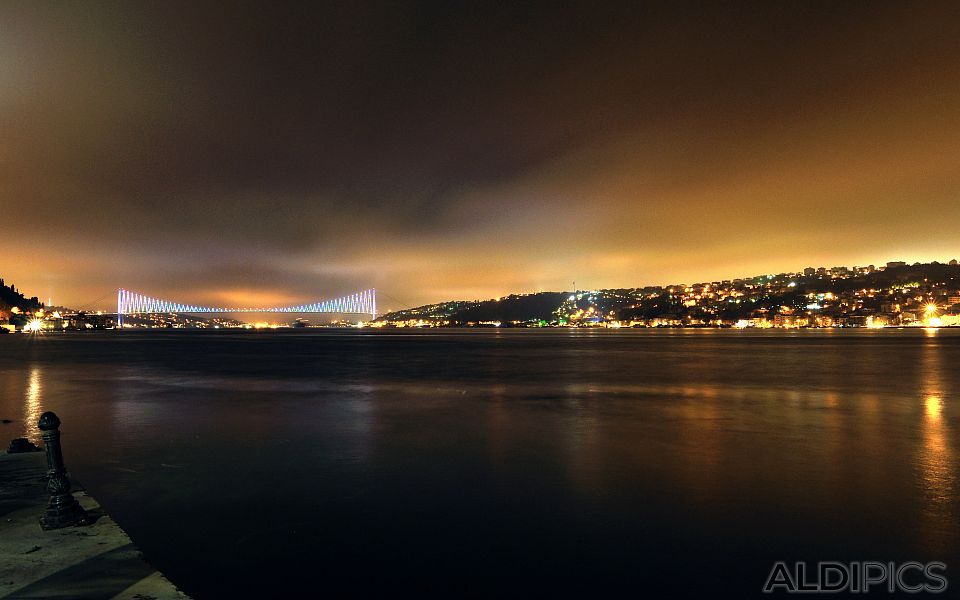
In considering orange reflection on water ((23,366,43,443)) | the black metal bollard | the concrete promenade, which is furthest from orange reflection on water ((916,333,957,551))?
orange reflection on water ((23,366,43,443))

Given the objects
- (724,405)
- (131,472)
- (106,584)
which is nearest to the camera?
(106,584)

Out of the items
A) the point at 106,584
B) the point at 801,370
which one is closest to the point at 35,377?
the point at 106,584

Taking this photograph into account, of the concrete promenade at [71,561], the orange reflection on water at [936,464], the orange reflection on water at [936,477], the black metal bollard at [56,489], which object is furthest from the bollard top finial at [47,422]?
the orange reflection on water at [936,464]

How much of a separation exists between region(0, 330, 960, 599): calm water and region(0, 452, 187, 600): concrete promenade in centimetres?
40

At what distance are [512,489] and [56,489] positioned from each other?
5283mm

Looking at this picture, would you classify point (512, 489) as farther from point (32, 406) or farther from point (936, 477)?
point (32, 406)

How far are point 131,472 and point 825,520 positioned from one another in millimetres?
9681

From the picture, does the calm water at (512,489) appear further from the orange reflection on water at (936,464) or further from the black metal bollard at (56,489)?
the black metal bollard at (56,489)

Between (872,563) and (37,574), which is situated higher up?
(37,574)

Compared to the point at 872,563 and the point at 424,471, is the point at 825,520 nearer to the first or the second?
the point at 872,563

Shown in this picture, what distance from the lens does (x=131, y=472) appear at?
30.1 feet

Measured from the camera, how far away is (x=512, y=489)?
8219 mm

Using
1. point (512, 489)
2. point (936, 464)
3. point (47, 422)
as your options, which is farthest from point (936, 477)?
point (47, 422)

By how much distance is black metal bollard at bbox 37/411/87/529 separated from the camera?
5.88m
